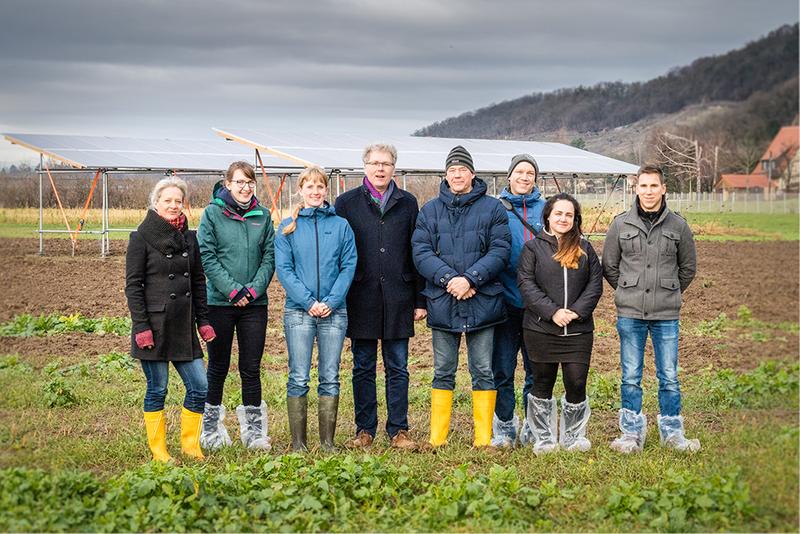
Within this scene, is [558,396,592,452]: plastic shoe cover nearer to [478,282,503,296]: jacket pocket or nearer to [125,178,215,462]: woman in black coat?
[478,282,503,296]: jacket pocket

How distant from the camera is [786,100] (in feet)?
15.7

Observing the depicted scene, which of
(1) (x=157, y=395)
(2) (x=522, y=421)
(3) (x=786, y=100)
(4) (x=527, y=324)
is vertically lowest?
(2) (x=522, y=421)

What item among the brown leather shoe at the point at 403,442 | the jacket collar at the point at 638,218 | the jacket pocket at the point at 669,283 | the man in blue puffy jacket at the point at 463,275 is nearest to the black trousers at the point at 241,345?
the brown leather shoe at the point at 403,442

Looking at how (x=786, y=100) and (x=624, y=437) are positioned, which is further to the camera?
(x=624, y=437)

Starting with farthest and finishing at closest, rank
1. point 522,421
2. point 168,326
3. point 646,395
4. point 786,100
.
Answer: point 646,395
point 522,421
point 168,326
point 786,100

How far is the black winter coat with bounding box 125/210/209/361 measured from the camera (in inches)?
205

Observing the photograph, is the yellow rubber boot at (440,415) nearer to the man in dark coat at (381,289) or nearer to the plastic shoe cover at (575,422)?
the man in dark coat at (381,289)

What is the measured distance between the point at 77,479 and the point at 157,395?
97 centimetres

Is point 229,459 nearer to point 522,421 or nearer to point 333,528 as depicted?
point 333,528

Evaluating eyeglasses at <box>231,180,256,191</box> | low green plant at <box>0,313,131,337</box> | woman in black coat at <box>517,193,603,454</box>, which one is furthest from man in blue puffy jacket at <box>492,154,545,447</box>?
low green plant at <box>0,313,131,337</box>

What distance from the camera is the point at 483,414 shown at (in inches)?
223

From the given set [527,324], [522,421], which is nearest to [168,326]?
[527,324]

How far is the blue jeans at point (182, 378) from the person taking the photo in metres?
5.31

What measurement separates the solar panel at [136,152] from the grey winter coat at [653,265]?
62.4 feet
